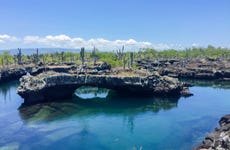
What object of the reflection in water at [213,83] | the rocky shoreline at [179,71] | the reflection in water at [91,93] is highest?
the rocky shoreline at [179,71]

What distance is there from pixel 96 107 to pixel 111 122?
1466 cm

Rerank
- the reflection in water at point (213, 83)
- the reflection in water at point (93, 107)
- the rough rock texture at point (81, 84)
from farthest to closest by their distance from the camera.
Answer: the reflection in water at point (213, 83) < the rough rock texture at point (81, 84) < the reflection in water at point (93, 107)

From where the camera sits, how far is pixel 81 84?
270 ft

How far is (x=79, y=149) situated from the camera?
46.1m

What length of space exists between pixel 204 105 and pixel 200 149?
40780mm

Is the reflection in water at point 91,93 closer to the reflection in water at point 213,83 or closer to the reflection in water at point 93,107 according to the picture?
the reflection in water at point 93,107

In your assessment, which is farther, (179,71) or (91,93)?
(179,71)

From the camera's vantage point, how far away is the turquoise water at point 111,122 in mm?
48281

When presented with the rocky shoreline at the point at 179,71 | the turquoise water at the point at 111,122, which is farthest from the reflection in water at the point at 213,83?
the turquoise water at the point at 111,122

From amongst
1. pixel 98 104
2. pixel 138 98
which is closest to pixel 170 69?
pixel 138 98

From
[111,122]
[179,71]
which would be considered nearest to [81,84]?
[111,122]

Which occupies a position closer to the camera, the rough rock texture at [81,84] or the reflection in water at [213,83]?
the rough rock texture at [81,84]

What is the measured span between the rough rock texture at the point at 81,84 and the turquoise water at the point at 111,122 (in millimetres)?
3118

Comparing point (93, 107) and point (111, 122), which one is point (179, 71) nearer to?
point (93, 107)
